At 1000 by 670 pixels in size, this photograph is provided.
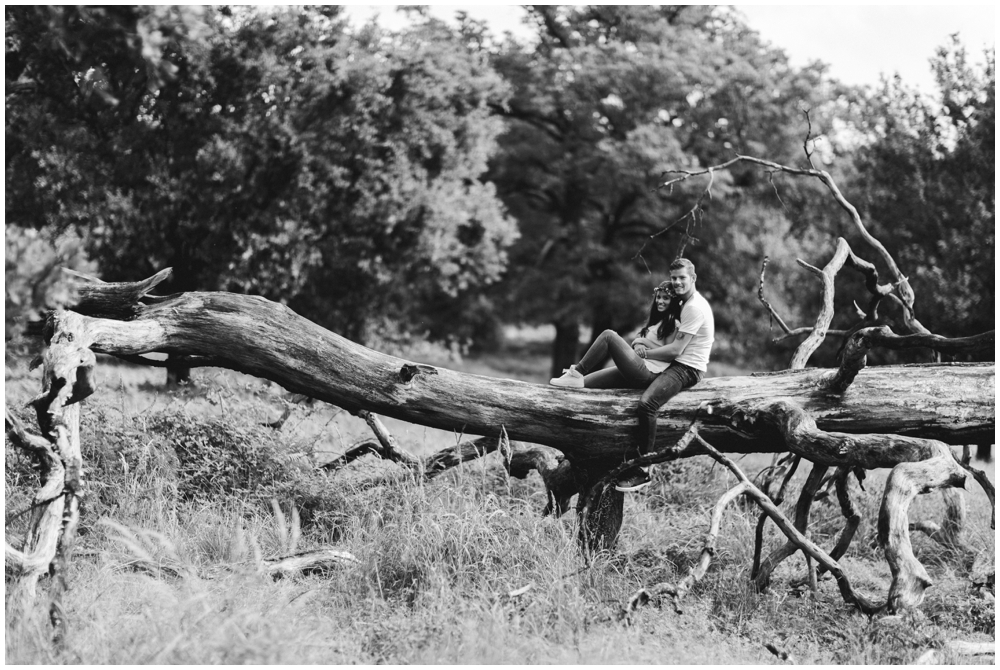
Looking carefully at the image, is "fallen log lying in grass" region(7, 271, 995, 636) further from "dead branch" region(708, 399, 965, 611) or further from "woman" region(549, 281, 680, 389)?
"woman" region(549, 281, 680, 389)

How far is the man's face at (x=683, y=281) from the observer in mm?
6480

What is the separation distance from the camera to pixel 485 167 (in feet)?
59.4

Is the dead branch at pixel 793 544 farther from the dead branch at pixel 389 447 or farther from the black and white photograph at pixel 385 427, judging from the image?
the dead branch at pixel 389 447

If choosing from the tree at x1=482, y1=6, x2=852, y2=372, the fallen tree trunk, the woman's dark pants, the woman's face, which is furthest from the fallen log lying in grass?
the tree at x1=482, y1=6, x2=852, y2=372

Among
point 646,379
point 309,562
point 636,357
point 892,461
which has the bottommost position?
point 309,562

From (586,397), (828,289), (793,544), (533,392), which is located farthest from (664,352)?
(828,289)

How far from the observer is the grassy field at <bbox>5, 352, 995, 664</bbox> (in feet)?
16.5

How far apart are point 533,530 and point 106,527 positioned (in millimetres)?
3175

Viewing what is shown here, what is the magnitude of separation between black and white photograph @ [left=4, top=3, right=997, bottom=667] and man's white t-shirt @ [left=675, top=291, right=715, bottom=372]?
0.02 metres

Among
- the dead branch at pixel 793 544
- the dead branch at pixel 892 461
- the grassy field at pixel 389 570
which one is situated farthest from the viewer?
the dead branch at pixel 793 544

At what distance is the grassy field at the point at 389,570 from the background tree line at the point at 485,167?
17.4 ft

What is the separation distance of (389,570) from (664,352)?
2491 mm

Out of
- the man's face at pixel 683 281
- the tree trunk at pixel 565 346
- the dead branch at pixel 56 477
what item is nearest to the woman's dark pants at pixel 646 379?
the man's face at pixel 683 281

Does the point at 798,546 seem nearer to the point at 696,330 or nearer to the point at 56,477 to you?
the point at 696,330
